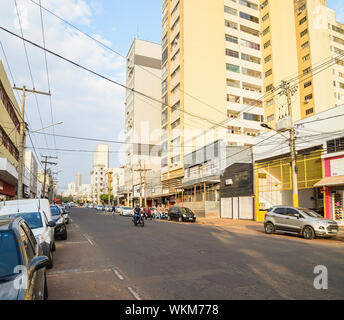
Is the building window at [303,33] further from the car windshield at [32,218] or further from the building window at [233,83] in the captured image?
the car windshield at [32,218]

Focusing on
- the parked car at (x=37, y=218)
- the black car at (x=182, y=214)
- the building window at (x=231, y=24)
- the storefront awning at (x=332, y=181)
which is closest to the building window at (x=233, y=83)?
the building window at (x=231, y=24)

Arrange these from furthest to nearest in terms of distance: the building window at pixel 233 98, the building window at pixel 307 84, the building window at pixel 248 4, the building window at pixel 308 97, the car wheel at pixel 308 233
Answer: the building window at pixel 248 4 < the building window at pixel 307 84 < the building window at pixel 308 97 < the building window at pixel 233 98 < the car wheel at pixel 308 233

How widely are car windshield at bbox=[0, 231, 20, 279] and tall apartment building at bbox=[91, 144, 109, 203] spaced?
14891 centimetres

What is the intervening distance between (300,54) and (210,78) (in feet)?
62.4

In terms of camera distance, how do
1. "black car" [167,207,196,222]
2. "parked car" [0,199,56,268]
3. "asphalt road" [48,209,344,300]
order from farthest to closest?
"black car" [167,207,196,222], "parked car" [0,199,56,268], "asphalt road" [48,209,344,300]

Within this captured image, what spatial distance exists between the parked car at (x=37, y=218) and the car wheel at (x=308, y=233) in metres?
12.1

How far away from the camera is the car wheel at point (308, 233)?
14634mm

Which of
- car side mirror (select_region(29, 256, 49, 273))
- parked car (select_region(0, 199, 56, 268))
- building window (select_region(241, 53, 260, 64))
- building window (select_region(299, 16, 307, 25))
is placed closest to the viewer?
car side mirror (select_region(29, 256, 49, 273))

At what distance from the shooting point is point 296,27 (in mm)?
55531

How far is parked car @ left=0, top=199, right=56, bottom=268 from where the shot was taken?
7.42 m

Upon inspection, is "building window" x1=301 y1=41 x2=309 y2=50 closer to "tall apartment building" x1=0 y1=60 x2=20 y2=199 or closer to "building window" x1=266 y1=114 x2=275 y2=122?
"building window" x1=266 y1=114 x2=275 y2=122

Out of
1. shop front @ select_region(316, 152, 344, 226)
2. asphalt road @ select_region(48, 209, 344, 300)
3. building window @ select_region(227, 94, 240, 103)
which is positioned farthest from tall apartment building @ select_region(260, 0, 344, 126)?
asphalt road @ select_region(48, 209, 344, 300)

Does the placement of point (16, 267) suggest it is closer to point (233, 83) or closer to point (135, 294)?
A: point (135, 294)

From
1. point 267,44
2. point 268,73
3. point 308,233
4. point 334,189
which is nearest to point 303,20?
point 267,44
